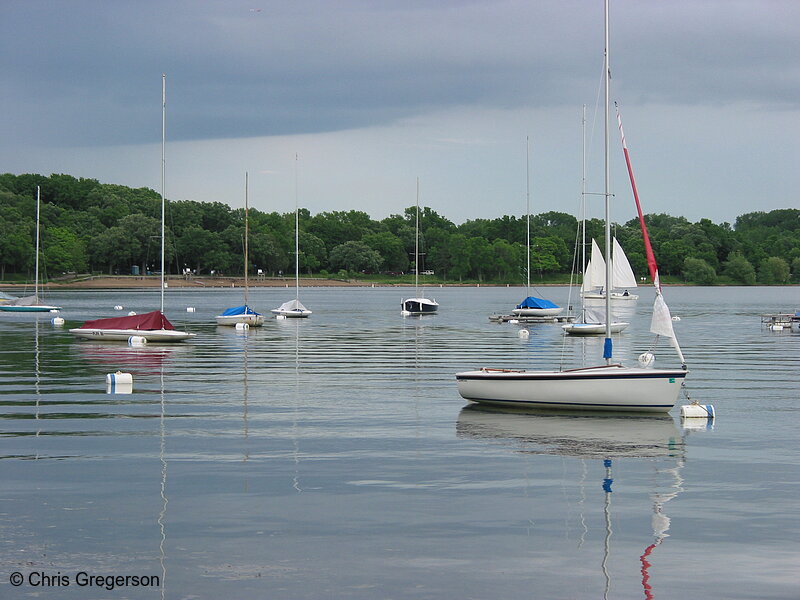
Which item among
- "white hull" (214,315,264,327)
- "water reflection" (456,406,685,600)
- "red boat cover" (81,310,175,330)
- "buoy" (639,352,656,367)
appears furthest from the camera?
"white hull" (214,315,264,327)

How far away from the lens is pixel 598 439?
76.5 ft

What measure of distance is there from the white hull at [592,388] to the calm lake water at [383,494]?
0.47 metres

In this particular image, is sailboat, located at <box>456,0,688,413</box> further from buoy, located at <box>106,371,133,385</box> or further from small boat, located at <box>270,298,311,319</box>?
small boat, located at <box>270,298,311,319</box>

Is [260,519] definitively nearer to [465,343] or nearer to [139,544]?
[139,544]

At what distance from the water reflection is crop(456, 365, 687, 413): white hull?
33cm

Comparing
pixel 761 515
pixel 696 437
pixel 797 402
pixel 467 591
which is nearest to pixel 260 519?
pixel 467 591

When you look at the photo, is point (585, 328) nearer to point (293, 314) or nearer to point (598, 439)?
point (293, 314)

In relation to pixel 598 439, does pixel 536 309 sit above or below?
above

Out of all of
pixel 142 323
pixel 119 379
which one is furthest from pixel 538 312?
pixel 119 379

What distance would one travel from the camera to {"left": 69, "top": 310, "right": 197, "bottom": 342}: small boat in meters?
54.2

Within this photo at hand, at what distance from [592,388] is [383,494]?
10.3m

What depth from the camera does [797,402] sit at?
30297 mm

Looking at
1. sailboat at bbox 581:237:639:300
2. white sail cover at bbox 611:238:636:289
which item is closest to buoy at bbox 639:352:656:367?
sailboat at bbox 581:237:639:300

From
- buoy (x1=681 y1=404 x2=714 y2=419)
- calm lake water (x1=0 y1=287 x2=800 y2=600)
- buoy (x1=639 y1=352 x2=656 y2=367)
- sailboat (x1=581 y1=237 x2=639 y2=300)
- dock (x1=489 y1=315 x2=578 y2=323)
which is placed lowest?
dock (x1=489 y1=315 x2=578 y2=323)
